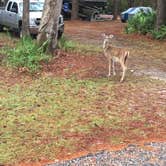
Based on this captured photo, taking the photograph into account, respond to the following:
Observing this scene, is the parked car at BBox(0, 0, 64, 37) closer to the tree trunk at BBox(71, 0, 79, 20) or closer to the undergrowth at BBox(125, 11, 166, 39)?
the undergrowth at BBox(125, 11, 166, 39)

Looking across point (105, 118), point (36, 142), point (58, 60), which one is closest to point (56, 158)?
point (36, 142)

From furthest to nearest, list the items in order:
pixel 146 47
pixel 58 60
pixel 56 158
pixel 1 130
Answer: pixel 146 47 → pixel 58 60 → pixel 1 130 → pixel 56 158

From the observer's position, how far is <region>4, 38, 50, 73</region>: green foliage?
45.0 feet

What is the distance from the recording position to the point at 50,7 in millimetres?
15422

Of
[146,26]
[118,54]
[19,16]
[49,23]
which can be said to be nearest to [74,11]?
[146,26]

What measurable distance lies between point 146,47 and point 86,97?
10363 millimetres

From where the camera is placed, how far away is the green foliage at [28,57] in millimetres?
13711

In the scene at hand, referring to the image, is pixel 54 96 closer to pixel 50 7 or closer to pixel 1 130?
pixel 1 130

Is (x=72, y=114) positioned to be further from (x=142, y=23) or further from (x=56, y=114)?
(x=142, y=23)

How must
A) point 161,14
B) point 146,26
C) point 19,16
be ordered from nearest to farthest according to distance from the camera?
1. point 19,16
2. point 161,14
3. point 146,26

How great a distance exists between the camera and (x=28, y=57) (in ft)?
46.3

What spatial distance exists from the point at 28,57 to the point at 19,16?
9.52m

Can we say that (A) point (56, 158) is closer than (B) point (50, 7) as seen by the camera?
Yes

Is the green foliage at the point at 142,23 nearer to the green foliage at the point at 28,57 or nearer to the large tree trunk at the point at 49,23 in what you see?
the large tree trunk at the point at 49,23
